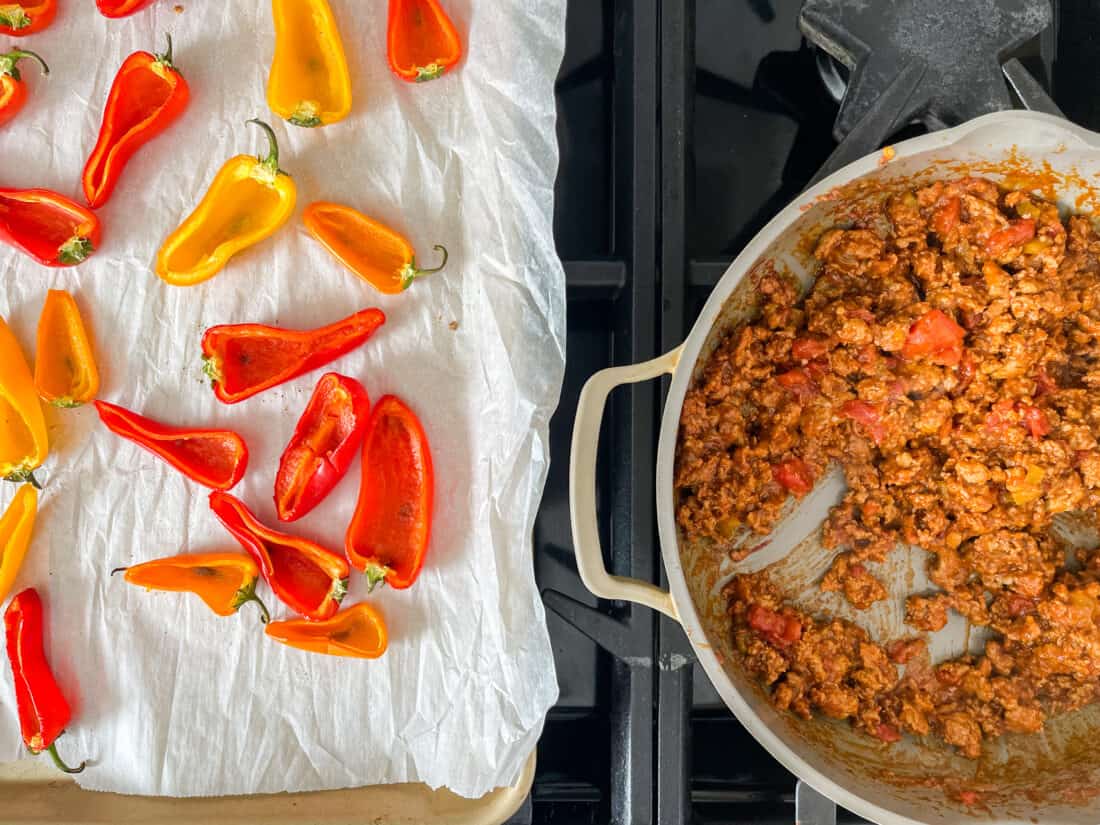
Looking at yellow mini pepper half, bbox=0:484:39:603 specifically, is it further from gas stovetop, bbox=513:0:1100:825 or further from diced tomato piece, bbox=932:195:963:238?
diced tomato piece, bbox=932:195:963:238

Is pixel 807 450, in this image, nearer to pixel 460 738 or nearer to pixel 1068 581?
pixel 1068 581

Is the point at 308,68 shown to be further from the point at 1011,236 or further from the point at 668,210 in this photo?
the point at 1011,236

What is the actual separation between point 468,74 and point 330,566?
67cm

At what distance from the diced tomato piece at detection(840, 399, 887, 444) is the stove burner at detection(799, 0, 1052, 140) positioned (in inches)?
14.3

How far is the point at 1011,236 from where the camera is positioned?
1188mm

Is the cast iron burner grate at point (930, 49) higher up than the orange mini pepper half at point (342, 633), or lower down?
higher up

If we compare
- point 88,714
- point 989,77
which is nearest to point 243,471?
point 88,714

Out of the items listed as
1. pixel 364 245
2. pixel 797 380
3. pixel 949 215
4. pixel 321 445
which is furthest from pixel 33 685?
pixel 949 215

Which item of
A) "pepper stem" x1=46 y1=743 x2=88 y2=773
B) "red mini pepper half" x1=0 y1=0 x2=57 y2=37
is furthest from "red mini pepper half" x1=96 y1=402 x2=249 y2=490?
"red mini pepper half" x1=0 y1=0 x2=57 y2=37

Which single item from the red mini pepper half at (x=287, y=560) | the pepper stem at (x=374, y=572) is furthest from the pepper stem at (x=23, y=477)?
the pepper stem at (x=374, y=572)

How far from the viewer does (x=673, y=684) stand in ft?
3.94

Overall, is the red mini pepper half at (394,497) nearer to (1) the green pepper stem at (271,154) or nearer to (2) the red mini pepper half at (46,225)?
(1) the green pepper stem at (271,154)

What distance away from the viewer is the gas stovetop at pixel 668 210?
1180 mm

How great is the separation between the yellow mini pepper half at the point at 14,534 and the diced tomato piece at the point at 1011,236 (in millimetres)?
1300
